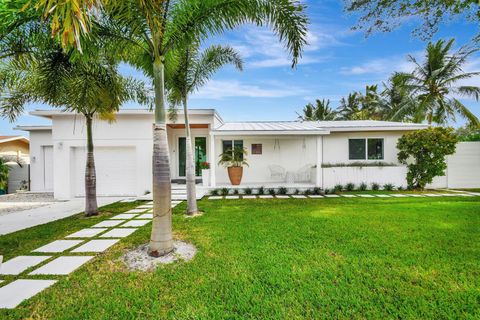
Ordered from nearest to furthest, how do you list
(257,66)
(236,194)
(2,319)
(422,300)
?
(2,319), (422,300), (236,194), (257,66)

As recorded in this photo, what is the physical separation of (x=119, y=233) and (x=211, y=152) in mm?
6080

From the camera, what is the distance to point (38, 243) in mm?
5309

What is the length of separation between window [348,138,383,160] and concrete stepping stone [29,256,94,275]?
12.9 m

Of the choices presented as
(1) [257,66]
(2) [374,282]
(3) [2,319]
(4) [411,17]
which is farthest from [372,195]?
(3) [2,319]

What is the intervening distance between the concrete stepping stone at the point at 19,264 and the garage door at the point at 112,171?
744 centimetres

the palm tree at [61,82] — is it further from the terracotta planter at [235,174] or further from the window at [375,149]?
the window at [375,149]

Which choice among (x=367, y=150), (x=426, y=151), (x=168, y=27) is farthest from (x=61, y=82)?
(x=426, y=151)

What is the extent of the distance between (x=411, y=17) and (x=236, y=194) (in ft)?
32.4

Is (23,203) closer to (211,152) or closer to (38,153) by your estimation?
(38,153)

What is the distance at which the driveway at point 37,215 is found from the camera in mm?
6992

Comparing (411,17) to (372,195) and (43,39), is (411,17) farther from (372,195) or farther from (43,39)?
(43,39)

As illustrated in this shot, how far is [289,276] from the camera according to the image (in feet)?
11.8

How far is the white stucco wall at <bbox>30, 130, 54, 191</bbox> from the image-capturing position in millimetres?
13398

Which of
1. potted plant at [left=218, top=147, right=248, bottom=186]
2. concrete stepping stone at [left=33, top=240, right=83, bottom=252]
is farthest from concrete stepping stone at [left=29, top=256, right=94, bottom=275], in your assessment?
potted plant at [left=218, top=147, right=248, bottom=186]
